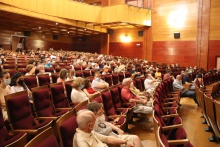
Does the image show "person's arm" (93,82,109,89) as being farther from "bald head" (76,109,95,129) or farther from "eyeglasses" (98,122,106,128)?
"bald head" (76,109,95,129)

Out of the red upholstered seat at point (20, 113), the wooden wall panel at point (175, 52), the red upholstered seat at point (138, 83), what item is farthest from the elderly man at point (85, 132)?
the wooden wall panel at point (175, 52)

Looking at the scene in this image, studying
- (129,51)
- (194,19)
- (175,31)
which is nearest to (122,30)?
(129,51)

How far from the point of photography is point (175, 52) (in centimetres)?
1029

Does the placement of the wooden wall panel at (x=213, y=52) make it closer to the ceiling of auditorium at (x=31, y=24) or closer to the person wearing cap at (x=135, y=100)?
the ceiling of auditorium at (x=31, y=24)

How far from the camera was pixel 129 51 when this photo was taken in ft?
39.6

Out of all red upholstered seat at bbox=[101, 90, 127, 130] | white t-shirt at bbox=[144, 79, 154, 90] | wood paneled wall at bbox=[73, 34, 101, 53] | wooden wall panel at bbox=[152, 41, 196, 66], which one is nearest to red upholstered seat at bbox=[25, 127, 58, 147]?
red upholstered seat at bbox=[101, 90, 127, 130]

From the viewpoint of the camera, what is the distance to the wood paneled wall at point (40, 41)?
11984 mm

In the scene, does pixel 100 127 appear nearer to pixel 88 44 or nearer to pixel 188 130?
pixel 188 130

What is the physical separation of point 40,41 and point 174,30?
26.9 ft

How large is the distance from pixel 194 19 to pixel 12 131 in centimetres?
955

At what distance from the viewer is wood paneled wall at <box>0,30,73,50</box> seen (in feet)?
39.3

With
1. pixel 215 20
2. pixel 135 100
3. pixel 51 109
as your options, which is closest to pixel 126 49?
pixel 215 20

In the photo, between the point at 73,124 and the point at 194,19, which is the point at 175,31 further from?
the point at 73,124

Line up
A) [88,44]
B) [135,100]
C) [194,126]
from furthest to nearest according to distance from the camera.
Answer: [88,44] < [194,126] < [135,100]
